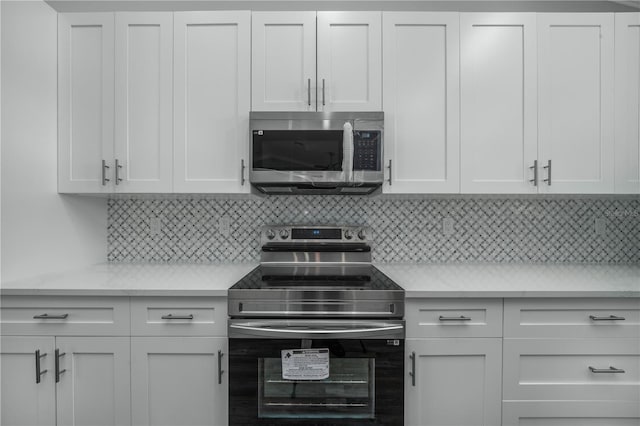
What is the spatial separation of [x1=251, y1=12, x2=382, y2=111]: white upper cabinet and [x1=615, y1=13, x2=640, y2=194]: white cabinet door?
1259 mm

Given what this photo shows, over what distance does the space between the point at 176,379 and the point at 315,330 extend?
2.12 ft

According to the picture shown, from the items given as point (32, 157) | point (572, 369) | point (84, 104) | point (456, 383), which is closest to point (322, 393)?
point (456, 383)

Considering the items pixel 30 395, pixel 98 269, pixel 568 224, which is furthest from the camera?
pixel 568 224

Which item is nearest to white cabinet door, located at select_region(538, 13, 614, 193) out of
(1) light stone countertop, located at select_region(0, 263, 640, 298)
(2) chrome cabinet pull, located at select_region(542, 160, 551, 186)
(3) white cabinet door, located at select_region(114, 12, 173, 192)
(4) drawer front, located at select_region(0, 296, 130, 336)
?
(2) chrome cabinet pull, located at select_region(542, 160, 551, 186)

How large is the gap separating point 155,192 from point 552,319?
6.57 feet

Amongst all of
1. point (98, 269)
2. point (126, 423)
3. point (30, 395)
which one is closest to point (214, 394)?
point (126, 423)

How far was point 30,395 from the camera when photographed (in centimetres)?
157

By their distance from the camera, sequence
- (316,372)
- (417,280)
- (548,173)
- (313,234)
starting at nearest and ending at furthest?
(316,372) < (417,280) < (548,173) < (313,234)

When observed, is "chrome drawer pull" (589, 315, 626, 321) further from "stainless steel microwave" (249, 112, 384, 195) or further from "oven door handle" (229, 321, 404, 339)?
"stainless steel microwave" (249, 112, 384, 195)

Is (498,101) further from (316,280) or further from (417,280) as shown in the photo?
(316,280)

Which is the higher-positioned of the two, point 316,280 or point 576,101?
point 576,101

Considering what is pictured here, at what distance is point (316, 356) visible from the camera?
1511 millimetres

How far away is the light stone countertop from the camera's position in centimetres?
155

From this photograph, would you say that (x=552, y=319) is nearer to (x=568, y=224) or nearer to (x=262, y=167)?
(x=568, y=224)
